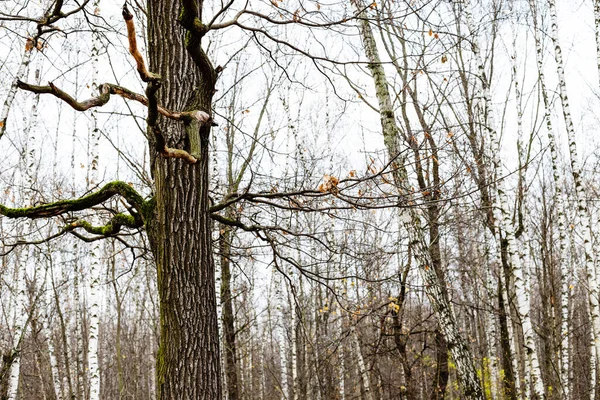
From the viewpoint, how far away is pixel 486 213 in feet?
33.1

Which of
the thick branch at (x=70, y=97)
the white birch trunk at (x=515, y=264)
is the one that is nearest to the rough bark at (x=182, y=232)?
the thick branch at (x=70, y=97)

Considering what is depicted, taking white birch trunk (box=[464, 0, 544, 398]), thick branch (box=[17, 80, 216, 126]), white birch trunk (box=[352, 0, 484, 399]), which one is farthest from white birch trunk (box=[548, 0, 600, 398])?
thick branch (box=[17, 80, 216, 126])

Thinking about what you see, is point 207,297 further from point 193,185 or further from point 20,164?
point 20,164

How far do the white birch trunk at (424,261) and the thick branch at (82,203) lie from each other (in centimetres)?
322

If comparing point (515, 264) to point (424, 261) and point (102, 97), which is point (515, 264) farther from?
point (102, 97)

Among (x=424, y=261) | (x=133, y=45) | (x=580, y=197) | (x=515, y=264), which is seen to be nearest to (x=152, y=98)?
(x=133, y=45)

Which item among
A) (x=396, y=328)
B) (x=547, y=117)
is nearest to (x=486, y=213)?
(x=547, y=117)

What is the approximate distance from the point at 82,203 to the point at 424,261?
430 cm

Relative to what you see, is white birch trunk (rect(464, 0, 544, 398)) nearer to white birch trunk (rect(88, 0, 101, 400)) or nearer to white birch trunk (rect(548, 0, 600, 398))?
white birch trunk (rect(548, 0, 600, 398))

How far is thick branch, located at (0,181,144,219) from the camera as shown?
3355 millimetres

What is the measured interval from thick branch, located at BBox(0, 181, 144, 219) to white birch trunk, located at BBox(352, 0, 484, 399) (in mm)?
3222

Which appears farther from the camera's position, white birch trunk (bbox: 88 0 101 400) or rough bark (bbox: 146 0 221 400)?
white birch trunk (bbox: 88 0 101 400)

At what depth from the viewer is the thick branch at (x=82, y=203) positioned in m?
3.36

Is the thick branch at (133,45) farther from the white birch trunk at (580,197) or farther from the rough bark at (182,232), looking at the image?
the white birch trunk at (580,197)
